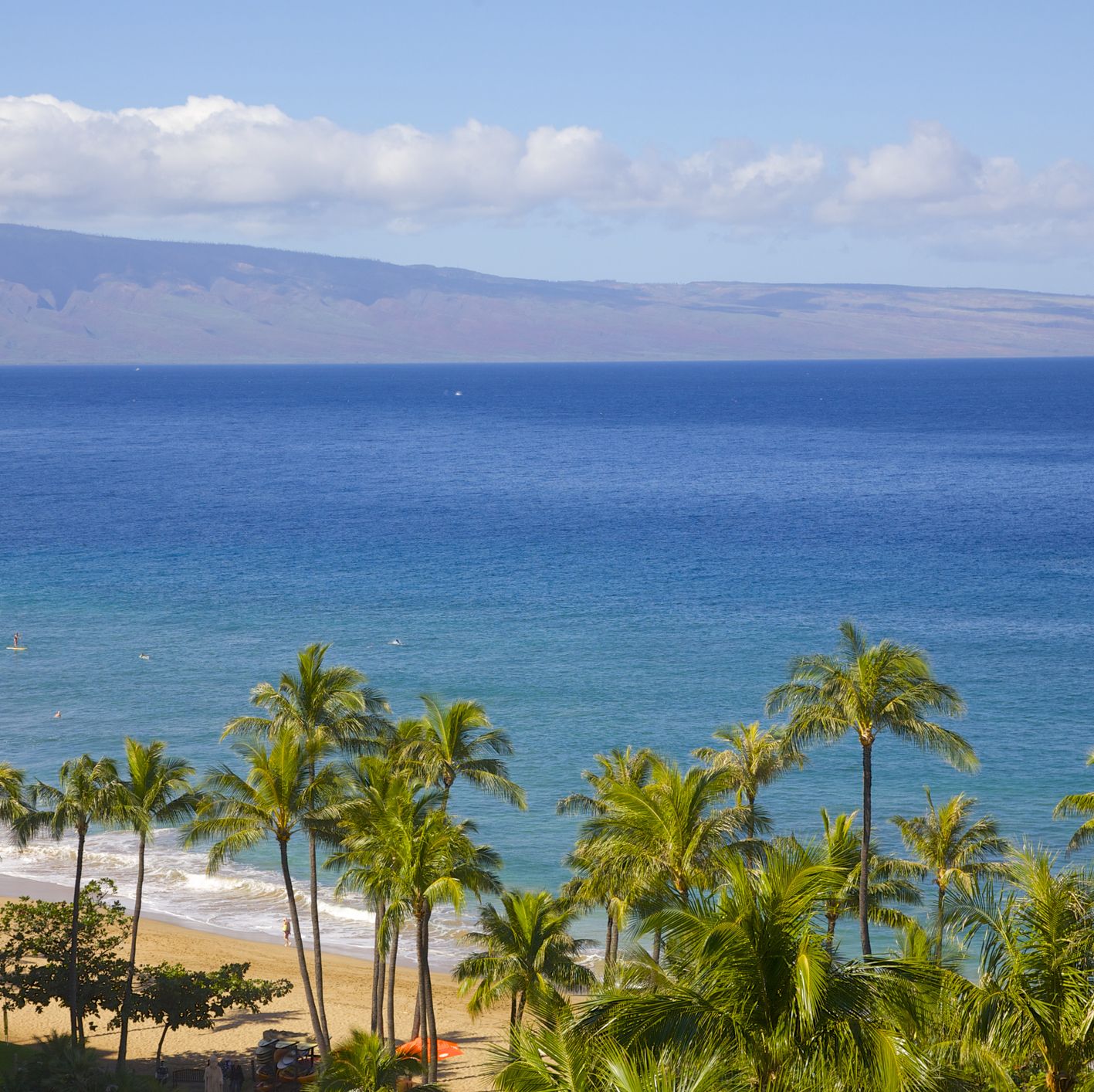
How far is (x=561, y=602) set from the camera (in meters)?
78.1

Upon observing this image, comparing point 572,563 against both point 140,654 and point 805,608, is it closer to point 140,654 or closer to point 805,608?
point 805,608

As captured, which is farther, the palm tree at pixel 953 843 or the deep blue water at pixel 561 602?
the deep blue water at pixel 561 602

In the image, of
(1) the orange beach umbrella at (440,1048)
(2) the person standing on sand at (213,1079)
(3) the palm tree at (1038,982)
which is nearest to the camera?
(3) the palm tree at (1038,982)

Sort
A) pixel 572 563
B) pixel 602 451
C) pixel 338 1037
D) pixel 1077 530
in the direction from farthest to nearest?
pixel 602 451
pixel 1077 530
pixel 572 563
pixel 338 1037

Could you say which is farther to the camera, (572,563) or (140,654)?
(572,563)

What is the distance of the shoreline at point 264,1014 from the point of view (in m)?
31.1

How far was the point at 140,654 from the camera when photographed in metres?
66.7

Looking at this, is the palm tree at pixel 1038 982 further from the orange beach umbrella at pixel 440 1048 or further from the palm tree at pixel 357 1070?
the orange beach umbrella at pixel 440 1048

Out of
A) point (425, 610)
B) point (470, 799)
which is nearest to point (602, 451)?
point (425, 610)

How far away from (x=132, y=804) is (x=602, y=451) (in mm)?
149626

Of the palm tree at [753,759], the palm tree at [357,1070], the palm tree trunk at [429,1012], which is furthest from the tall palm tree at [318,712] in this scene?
the palm tree at [357,1070]

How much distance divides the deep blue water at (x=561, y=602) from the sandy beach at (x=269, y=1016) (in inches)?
282

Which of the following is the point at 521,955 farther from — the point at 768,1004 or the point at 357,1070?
the point at 768,1004

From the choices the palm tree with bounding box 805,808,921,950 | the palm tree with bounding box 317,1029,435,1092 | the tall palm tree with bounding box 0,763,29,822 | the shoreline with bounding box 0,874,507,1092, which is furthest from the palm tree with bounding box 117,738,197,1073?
the palm tree with bounding box 805,808,921,950
